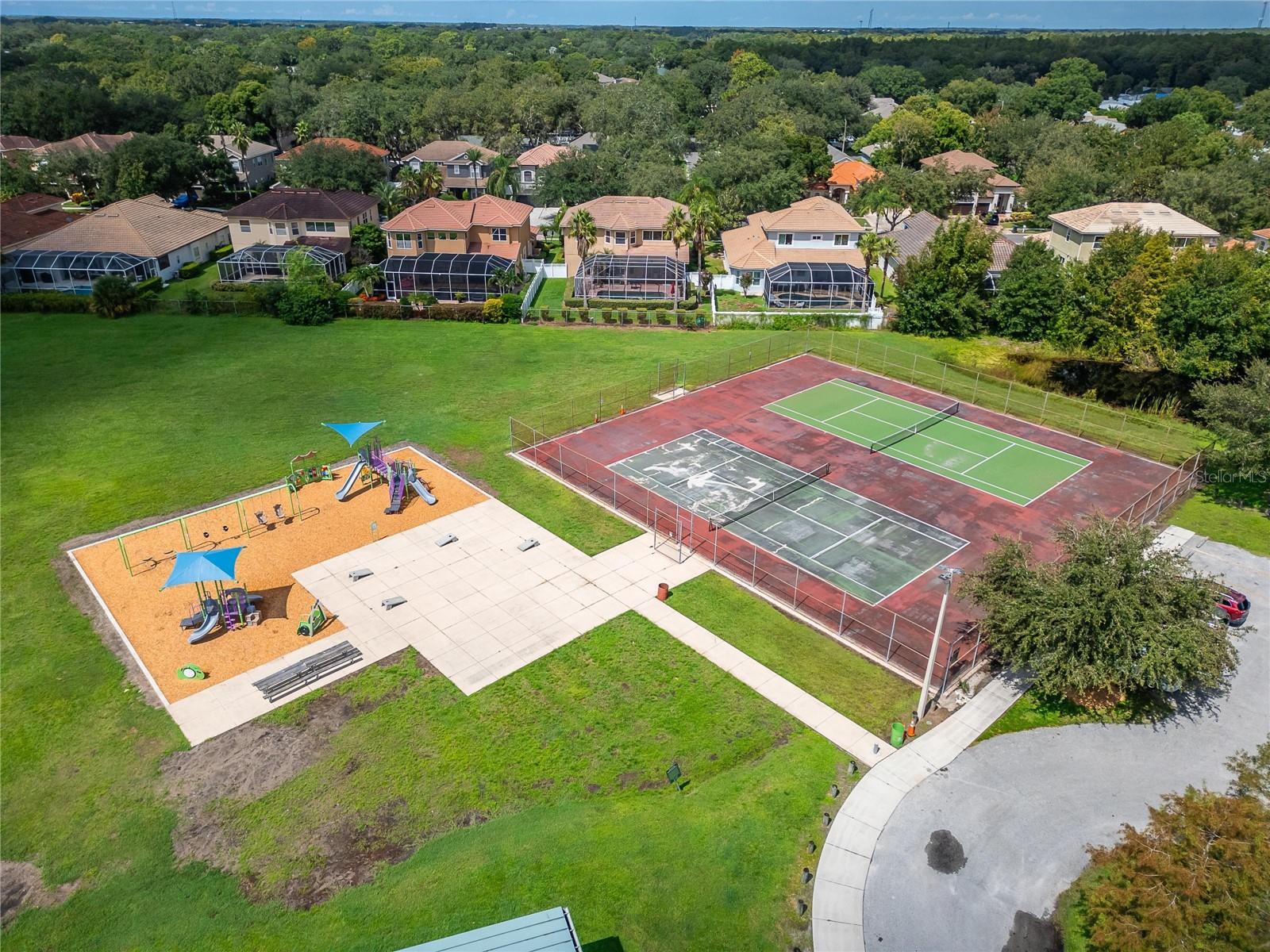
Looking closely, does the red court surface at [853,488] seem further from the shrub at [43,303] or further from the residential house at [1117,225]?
the shrub at [43,303]

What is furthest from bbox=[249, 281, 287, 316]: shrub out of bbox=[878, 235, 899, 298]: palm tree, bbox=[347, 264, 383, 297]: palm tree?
bbox=[878, 235, 899, 298]: palm tree

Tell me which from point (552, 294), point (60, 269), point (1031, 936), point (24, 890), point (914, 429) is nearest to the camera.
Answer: point (1031, 936)

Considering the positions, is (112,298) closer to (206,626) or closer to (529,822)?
(206,626)

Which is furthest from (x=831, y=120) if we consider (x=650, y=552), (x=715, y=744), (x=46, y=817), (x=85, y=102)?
(x=46, y=817)

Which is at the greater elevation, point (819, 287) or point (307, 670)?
point (819, 287)

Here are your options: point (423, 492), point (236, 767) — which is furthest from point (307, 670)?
point (423, 492)

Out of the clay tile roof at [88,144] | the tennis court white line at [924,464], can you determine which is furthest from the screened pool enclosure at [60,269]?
the tennis court white line at [924,464]

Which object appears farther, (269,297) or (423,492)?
(269,297)

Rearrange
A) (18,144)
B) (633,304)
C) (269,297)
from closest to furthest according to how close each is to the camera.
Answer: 1. (269,297)
2. (633,304)
3. (18,144)

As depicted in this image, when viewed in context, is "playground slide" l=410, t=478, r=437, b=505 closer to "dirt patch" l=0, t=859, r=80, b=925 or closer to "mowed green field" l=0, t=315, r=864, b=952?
"mowed green field" l=0, t=315, r=864, b=952
